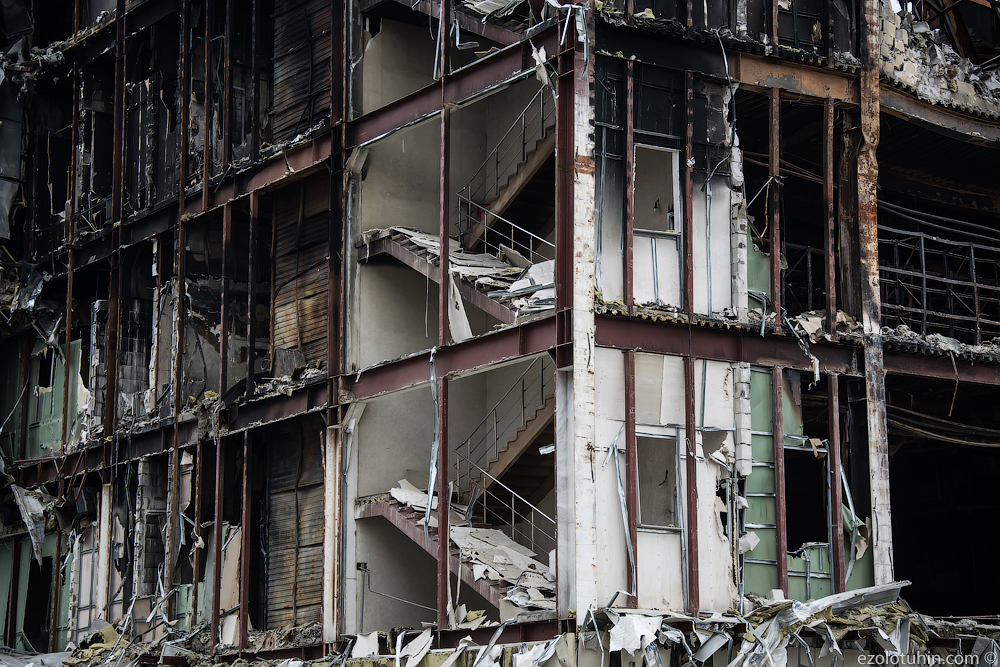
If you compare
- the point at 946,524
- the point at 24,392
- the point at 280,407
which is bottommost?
the point at 946,524

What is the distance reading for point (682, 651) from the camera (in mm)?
17984

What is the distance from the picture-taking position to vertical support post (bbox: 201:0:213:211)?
26578mm

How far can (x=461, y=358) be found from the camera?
66.7 feet

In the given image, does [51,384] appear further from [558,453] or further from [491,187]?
[558,453]

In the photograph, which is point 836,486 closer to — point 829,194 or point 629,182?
point 829,194

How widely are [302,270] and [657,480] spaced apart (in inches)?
360

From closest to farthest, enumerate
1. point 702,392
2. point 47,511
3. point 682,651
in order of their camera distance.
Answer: point 682,651 → point 702,392 → point 47,511

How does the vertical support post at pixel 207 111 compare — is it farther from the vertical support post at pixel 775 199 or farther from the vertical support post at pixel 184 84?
the vertical support post at pixel 775 199

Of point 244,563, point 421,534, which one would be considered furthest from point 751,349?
point 244,563

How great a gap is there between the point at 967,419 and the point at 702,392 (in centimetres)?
844

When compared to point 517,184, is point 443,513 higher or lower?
lower

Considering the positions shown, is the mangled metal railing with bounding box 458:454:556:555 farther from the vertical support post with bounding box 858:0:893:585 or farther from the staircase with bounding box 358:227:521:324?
the vertical support post with bounding box 858:0:893:585

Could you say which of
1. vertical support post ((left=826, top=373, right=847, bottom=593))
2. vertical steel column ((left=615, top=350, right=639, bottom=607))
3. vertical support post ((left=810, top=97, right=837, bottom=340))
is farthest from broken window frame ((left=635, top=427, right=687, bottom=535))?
vertical support post ((left=810, top=97, right=837, bottom=340))

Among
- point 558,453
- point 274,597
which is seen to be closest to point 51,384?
point 274,597
